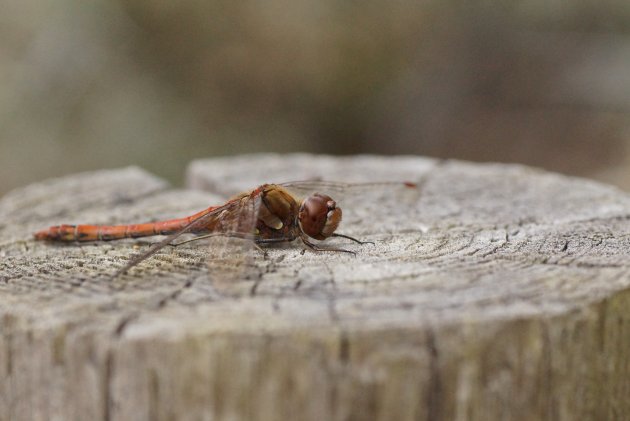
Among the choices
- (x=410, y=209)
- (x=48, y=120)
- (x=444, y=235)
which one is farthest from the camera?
(x=48, y=120)

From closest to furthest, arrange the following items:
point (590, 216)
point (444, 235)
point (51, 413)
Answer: point (51, 413) → point (444, 235) → point (590, 216)

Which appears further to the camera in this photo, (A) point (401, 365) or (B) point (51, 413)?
(B) point (51, 413)

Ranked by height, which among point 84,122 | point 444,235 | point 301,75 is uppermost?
point 301,75

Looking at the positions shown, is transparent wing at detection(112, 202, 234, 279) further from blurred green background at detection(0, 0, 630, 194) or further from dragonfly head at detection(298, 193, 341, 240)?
blurred green background at detection(0, 0, 630, 194)

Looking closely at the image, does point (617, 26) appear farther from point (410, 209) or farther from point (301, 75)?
point (410, 209)

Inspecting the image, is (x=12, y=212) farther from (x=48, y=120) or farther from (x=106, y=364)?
(x=48, y=120)

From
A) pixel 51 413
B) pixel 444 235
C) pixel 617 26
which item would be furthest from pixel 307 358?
pixel 617 26

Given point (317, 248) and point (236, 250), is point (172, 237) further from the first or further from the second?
point (317, 248)

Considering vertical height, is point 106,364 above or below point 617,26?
below
